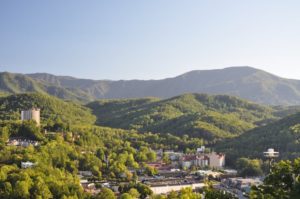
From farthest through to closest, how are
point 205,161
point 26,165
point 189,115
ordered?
point 189,115 < point 205,161 < point 26,165

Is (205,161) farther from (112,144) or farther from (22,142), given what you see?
(22,142)

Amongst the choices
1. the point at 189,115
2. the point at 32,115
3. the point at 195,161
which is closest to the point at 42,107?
the point at 32,115

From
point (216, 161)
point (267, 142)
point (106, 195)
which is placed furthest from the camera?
point (267, 142)

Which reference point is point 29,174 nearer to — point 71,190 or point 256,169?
point 71,190

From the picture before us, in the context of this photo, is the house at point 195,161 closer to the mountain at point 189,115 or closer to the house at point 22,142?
the mountain at point 189,115

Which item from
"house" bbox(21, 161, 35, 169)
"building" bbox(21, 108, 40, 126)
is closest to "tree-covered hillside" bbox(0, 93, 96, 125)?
"building" bbox(21, 108, 40, 126)

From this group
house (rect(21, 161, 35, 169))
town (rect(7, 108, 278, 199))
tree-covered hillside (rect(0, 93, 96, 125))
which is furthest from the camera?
tree-covered hillside (rect(0, 93, 96, 125))

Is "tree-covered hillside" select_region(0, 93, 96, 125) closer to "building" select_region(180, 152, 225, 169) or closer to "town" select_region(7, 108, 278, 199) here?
"town" select_region(7, 108, 278, 199)
